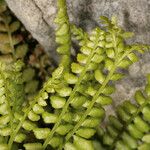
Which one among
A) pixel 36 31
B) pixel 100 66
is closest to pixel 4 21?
pixel 36 31

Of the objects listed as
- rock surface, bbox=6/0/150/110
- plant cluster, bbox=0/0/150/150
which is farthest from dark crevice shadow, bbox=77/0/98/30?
plant cluster, bbox=0/0/150/150

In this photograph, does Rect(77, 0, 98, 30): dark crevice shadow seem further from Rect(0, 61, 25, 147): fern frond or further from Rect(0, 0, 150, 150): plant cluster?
Rect(0, 61, 25, 147): fern frond

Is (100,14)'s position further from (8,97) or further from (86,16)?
(8,97)

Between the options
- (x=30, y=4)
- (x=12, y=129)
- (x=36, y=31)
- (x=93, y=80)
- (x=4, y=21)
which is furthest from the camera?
(x=4, y=21)

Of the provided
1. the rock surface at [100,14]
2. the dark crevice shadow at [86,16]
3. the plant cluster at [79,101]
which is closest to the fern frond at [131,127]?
the plant cluster at [79,101]

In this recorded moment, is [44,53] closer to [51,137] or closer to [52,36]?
[52,36]
